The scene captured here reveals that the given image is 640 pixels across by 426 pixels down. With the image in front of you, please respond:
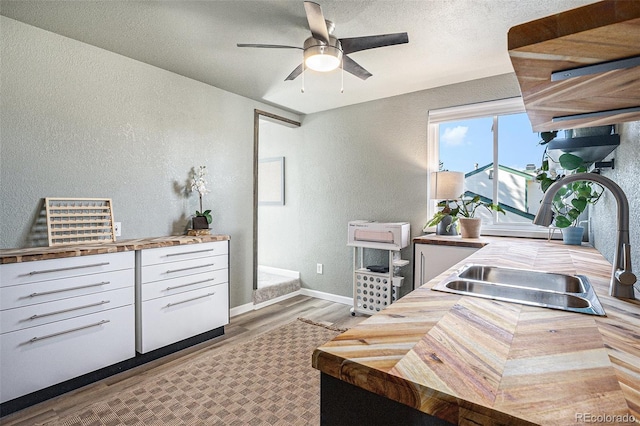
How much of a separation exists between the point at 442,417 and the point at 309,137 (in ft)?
13.3

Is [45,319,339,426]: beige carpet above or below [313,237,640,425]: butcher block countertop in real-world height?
below

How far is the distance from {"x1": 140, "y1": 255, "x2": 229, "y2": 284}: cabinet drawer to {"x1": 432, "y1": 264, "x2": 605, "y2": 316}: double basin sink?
2.17 meters

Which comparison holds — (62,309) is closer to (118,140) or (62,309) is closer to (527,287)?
(118,140)

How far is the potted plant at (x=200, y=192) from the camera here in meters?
3.03

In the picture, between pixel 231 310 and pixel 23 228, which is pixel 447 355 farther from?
pixel 231 310

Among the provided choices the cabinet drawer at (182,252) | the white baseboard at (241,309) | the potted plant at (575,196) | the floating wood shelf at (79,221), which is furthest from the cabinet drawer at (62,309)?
the potted plant at (575,196)

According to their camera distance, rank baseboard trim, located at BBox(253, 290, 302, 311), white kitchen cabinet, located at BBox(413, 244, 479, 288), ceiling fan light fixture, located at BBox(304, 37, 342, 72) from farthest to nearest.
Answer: baseboard trim, located at BBox(253, 290, 302, 311) < white kitchen cabinet, located at BBox(413, 244, 479, 288) < ceiling fan light fixture, located at BBox(304, 37, 342, 72)

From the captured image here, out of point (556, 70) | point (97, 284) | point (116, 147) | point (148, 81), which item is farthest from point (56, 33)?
point (556, 70)

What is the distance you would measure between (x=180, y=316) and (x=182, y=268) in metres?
0.40

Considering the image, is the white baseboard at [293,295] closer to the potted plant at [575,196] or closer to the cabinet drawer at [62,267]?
the cabinet drawer at [62,267]

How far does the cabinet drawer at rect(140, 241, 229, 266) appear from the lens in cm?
243

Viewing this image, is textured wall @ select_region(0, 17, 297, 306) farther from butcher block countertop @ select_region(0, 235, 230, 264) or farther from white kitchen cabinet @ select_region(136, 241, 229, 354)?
white kitchen cabinet @ select_region(136, 241, 229, 354)

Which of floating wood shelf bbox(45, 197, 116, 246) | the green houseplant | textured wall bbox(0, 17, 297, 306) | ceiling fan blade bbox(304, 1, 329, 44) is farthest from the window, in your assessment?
floating wood shelf bbox(45, 197, 116, 246)

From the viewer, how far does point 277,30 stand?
219 cm
